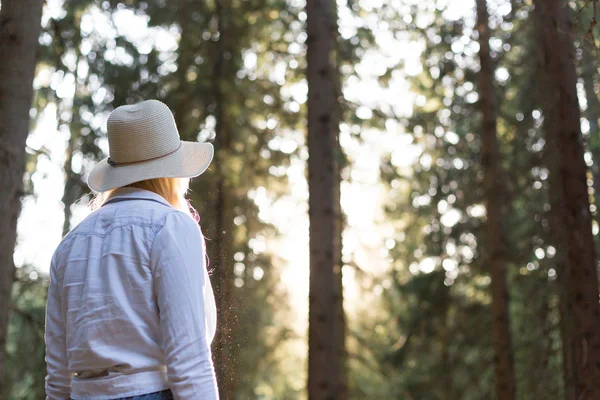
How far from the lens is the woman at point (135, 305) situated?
2.15 m

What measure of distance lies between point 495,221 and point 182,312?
8711 mm

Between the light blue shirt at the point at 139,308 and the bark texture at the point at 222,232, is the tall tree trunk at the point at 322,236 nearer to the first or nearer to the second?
the bark texture at the point at 222,232

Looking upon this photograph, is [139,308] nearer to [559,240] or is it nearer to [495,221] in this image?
[559,240]

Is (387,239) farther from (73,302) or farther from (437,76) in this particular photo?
(73,302)

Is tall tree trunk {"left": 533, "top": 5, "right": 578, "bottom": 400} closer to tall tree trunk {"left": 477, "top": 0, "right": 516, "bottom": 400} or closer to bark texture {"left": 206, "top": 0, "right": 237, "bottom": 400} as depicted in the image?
bark texture {"left": 206, "top": 0, "right": 237, "bottom": 400}

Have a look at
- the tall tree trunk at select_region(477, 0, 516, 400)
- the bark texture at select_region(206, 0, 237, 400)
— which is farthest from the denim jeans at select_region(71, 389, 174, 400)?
the tall tree trunk at select_region(477, 0, 516, 400)

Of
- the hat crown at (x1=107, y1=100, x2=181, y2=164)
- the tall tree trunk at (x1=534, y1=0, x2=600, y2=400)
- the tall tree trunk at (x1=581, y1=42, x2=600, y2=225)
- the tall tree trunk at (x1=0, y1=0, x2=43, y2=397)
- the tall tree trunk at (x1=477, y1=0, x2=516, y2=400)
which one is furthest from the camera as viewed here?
the tall tree trunk at (x1=477, y1=0, x2=516, y2=400)

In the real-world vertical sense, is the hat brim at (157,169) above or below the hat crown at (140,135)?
below

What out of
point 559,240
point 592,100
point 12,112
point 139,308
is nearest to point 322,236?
point 559,240

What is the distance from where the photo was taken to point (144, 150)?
2496mm

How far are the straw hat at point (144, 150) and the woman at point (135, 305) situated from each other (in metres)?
0.11

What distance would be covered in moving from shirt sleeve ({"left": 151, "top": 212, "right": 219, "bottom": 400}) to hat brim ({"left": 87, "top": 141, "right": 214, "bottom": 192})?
282mm

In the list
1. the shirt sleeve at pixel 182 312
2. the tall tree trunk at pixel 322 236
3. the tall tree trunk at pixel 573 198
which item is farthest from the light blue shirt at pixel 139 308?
the tall tree trunk at pixel 322 236

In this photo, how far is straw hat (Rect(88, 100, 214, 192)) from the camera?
97.0 inches
